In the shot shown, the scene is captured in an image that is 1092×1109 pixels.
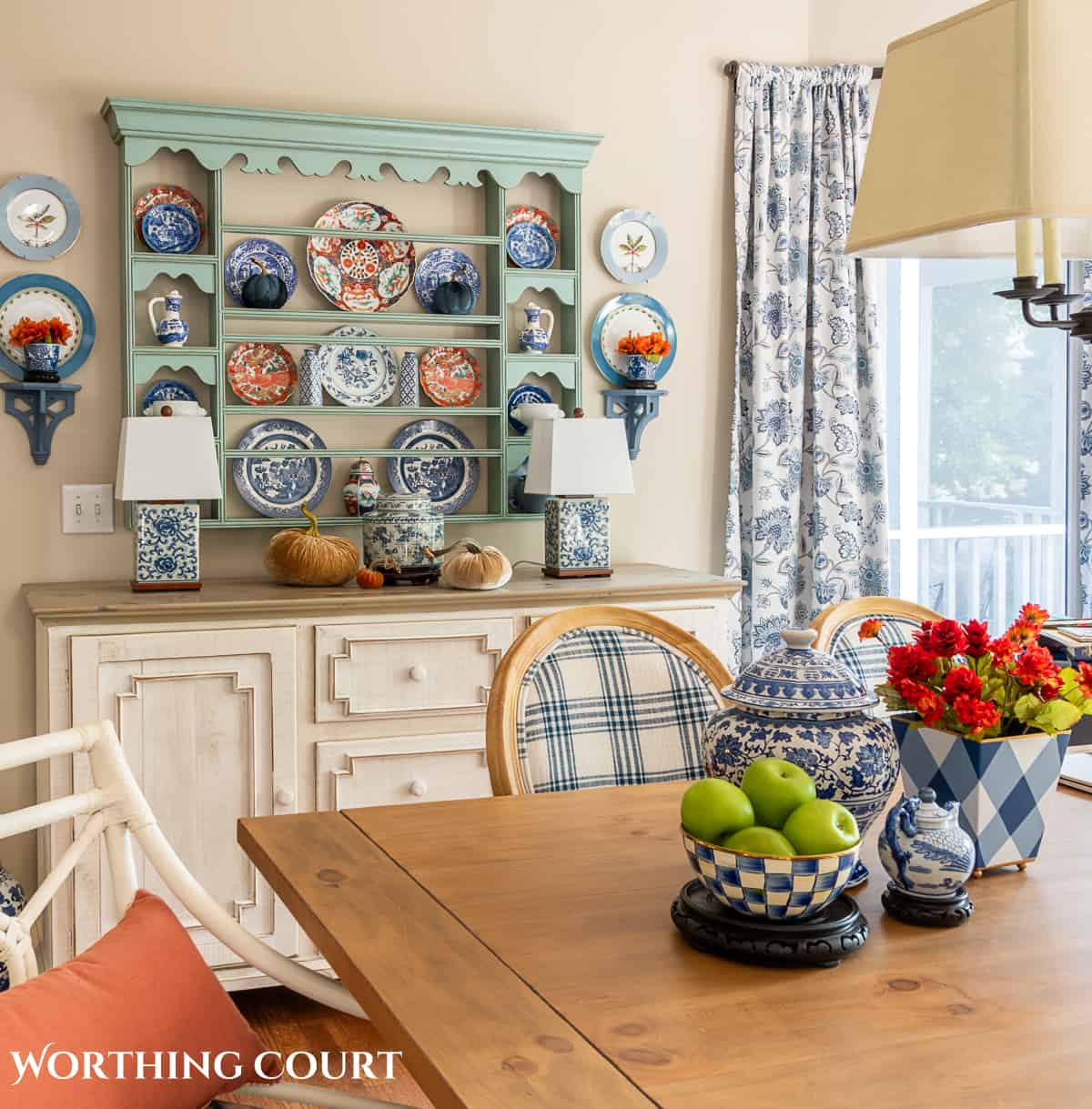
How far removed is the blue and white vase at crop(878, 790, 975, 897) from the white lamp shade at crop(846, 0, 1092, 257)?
1.81 feet

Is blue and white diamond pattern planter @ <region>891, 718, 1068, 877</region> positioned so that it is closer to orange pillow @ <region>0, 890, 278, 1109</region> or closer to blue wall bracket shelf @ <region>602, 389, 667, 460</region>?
orange pillow @ <region>0, 890, 278, 1109</region>

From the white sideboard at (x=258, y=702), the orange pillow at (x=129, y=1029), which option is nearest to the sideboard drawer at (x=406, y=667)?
the white sideboard at (x=258, y=702)

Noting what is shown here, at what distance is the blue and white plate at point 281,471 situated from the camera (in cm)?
319

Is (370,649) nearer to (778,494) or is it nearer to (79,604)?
(79,604)

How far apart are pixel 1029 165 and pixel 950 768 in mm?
613

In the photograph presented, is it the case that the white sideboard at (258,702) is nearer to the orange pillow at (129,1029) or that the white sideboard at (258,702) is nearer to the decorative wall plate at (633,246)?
the decorative wall plate at (633,246)

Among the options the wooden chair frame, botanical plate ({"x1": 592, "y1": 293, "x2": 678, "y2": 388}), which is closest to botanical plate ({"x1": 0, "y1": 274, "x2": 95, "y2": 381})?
botanical plate ({"x1": 592, "y1": 293, "x2": 678, "y2": 388})

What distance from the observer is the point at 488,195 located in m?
3.36

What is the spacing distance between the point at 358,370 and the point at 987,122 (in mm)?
2291

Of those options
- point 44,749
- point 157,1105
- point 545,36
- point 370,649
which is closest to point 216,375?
point 370,649

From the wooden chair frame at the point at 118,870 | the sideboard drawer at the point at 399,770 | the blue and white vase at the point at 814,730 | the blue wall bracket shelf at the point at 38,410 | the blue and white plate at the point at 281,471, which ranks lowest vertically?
the sideboard drawer at the point at 399,770

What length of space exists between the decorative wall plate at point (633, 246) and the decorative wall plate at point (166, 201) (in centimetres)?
103

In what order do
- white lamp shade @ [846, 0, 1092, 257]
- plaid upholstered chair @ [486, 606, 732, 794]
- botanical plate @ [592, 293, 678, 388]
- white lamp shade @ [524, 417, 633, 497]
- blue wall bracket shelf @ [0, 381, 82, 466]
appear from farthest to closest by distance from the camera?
1. botanical plate @ [592, 293, 678, 388]
2. white lamp shade @ [524, 417, 633, 497]
3. blue wall bracket shelf @ [0, 381, 82, 466]
4. plaid upholstered chair @ [486, 606, 732, 794]
5. white lamp shade @ [846, 0, 1092, 257]

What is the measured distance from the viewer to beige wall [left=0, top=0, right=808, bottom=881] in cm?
304
